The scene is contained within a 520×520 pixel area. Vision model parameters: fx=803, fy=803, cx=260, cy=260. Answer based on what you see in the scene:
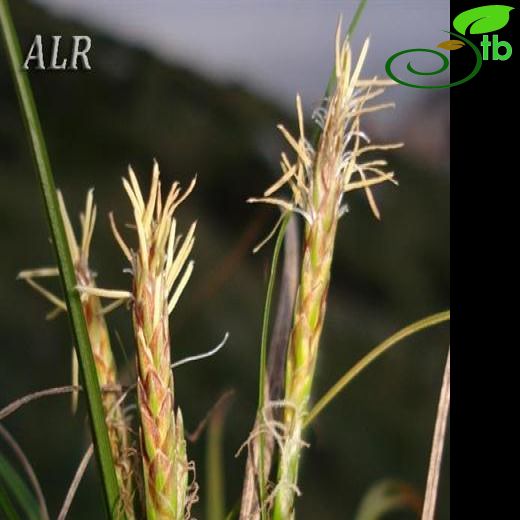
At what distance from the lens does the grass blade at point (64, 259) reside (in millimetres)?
137

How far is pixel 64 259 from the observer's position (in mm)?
145

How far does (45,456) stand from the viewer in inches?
39.3

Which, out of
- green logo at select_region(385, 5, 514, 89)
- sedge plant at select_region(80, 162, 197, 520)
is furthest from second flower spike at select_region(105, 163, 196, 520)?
green logo at select_region(385, 5, 514, 89)

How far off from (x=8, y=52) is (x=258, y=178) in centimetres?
151

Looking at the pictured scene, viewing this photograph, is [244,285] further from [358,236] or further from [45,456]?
[45,456]
